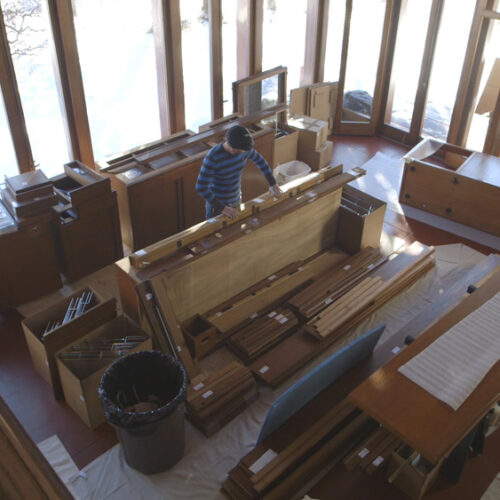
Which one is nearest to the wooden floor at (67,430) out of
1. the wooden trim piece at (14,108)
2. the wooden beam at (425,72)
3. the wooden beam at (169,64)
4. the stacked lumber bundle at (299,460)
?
the stacked lumber bundle at (299,460)

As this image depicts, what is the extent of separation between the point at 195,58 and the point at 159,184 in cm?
265

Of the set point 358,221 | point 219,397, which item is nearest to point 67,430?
point 219,397

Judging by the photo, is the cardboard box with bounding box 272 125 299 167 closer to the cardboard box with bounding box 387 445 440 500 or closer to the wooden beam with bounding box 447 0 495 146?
the wooden beam with bounding box 447 0 495 146

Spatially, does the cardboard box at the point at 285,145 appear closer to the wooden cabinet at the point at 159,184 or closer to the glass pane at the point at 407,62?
the wooden cabinet at the point at 159,184

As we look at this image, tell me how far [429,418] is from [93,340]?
9.29 feet

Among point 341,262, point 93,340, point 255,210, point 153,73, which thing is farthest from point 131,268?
point 153,73

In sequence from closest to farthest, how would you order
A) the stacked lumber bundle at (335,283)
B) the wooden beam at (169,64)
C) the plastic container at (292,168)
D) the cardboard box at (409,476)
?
the cardboard box at (409,476) < the stacked lumber bundle at (335,283) < the wooden beam at (169,64) < the plastic container at (292,168)

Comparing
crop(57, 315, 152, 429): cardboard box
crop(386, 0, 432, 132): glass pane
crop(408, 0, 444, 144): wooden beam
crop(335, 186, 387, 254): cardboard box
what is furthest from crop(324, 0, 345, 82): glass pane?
crop(57, 315, 152, 429): cardboard box

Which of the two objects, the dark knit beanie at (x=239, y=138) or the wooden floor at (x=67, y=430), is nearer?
the wooden floor at (x=67, y=430)

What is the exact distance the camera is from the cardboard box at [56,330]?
4445 millimetres

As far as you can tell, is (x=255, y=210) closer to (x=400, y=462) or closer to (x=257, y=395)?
(x=257, y=395)

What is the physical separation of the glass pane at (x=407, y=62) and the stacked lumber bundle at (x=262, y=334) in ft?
17.9

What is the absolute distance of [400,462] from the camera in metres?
3.72

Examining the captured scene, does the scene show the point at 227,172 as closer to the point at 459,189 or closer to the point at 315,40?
the point at 459,189
